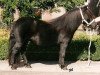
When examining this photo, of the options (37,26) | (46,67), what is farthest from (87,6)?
(46,67)

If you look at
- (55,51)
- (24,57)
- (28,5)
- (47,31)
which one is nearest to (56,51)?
(55,51)

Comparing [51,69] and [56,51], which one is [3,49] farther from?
[51,69]

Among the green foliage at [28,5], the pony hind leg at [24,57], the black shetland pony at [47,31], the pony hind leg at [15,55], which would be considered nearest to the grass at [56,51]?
the pony hind leg at [24,57]

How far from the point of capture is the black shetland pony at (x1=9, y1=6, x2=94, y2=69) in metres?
8.56

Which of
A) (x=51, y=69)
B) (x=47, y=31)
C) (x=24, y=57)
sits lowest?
(x=51, y=69)

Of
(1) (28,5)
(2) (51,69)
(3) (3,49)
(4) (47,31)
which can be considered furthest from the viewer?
(1) (28,5)

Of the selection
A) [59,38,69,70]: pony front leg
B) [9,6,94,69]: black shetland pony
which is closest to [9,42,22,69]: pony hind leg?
[9,6,94,69]: black shetland pony

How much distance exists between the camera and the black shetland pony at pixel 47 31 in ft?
28.1

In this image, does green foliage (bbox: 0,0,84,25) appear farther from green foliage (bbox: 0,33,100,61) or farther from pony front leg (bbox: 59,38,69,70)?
pony front leg (bbox: 59,38,69,70)

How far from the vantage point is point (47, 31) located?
28.6ft

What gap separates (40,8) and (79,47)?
13.2 ft

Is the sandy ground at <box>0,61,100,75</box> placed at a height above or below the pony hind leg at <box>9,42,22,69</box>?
below

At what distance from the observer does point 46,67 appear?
29.7 feet

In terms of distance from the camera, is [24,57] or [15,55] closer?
[15,55]
